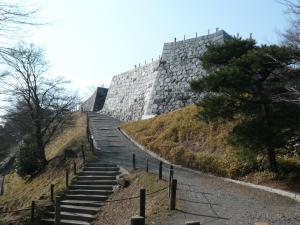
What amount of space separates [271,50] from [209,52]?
9.70ft

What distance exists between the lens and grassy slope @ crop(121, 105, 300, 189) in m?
17.0

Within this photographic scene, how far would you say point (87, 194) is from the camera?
17891 mm

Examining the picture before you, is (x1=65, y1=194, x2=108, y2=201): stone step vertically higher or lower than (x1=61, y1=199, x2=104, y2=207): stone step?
higher

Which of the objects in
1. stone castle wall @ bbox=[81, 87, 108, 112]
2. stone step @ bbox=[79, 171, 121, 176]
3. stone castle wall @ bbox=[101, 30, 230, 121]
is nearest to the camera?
stone step @ bbox=[79, 171, 121, 176]

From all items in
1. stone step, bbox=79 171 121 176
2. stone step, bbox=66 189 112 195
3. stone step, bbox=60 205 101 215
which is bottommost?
stone step, bbox=60 205 101 215

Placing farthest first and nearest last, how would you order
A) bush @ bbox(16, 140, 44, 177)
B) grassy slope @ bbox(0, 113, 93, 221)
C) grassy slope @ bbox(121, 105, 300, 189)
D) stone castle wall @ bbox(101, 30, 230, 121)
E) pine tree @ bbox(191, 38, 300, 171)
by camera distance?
1. stone castle wall @ bbox(101, 30, 230, 121)
2. bush @ bbox(16, 140, 44, 177)
3. grassy slope @ bbox(0, 113, 93, 221)
4. grassy slope @ bbox(121, 105, 300, 189)
5. pine tree @ bbox(191, 38, 300, 171)

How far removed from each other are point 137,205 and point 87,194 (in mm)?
Result: 3776

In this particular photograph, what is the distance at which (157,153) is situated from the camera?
2391 centimetres

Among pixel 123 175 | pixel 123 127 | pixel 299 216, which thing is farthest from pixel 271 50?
pixel 123 127

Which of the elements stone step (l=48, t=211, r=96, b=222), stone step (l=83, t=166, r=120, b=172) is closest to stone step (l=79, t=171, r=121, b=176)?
stone step (l=83, t=166, r=120, b=172)

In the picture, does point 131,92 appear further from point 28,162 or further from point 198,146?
point 198,146

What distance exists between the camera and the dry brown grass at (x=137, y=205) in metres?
12.3

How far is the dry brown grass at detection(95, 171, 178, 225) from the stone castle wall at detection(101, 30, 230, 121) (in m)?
13.2

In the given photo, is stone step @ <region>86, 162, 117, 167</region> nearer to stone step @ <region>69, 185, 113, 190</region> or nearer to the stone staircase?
the stone staircase
